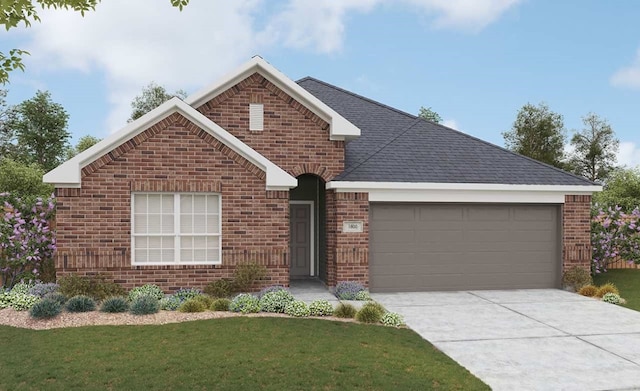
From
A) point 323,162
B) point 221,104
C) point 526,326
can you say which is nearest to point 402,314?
point 526,326

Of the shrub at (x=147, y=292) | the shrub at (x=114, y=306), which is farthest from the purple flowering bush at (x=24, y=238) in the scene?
the shrub at (x=114, y=306)

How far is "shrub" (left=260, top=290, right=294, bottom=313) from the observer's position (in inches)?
416

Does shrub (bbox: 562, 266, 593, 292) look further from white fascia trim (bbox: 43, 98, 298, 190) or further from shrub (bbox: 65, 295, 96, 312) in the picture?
shrub (bbox: 65, 295, 96, 312)

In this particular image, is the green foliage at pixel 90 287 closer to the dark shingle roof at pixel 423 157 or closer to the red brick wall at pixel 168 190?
the red brick wall at pixel 168 190

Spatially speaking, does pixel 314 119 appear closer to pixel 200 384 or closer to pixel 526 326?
pixel 526 326

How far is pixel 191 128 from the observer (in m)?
12.1

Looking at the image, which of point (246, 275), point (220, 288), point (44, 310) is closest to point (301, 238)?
point (246, 275)

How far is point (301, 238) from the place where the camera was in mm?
15844

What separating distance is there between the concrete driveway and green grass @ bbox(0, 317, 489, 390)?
630mm

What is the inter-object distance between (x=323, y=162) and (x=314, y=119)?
1184 mm

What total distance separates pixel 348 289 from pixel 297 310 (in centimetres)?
255

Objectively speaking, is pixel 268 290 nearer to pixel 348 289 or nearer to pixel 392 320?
pixel 348 289

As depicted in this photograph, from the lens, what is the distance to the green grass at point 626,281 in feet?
43.8

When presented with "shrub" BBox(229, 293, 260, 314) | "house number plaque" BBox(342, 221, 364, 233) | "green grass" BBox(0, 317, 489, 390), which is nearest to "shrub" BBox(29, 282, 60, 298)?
"green grass" BBox(0, 317, 489, 390)
